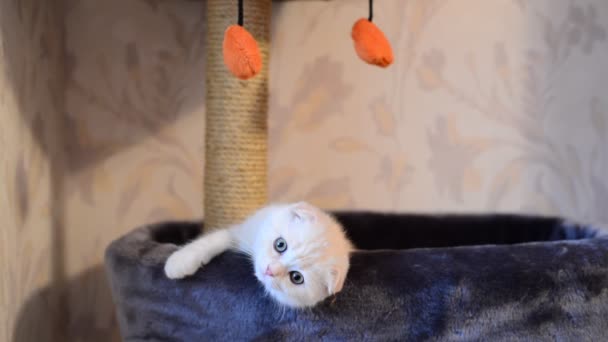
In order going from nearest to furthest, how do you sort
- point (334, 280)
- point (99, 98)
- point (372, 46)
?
1. point (334, 280)
2. point (372, 46)
3. point (99, 98)

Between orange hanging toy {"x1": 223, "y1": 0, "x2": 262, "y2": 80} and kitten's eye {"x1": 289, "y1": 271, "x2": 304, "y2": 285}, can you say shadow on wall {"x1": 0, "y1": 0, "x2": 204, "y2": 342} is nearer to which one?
orange hanging toy {"x1": 223, "y1": 0, "x2": 262, "y2": 80}

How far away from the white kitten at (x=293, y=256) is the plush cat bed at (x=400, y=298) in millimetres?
21

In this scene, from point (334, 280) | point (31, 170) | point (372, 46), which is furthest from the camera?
point (31, 170)

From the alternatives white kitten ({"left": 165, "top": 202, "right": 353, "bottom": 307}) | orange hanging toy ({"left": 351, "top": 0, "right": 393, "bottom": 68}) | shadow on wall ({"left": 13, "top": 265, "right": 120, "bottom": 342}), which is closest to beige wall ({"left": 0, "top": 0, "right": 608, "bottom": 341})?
shadow on wall ({"left": 13, "top": 265, "right": 120, "bottom": 342})

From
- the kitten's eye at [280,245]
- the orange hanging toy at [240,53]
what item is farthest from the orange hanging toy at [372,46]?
the kitten's eye at [280,245]

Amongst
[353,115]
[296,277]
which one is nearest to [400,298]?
[296,277]

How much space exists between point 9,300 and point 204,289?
0.31 meters

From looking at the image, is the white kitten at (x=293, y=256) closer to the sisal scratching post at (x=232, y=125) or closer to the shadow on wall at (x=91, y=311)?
the sisal scratching post at (x=232, y=125)

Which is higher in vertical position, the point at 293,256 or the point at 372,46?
the point at 372,46

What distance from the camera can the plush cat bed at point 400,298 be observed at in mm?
649

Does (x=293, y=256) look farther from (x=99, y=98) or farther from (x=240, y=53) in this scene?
(x=99, y=98)

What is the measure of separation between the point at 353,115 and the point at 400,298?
0.59 m

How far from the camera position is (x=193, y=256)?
67 centimetres

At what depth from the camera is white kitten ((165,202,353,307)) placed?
62 centimetres
